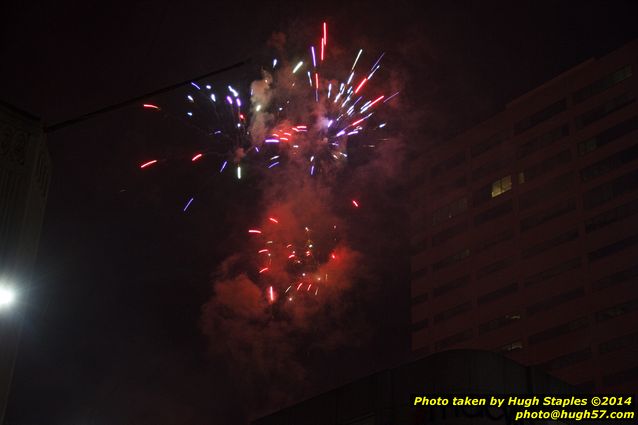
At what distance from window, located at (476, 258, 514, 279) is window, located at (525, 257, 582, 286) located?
420 cm

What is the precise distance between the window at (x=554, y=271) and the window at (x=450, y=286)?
993 centimetres

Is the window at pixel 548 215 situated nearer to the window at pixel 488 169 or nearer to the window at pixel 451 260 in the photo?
the window at pixel 451 260

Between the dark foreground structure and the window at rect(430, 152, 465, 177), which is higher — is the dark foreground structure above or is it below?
below

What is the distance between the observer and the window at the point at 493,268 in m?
99.8

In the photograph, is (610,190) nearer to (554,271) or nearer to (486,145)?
(554,271)

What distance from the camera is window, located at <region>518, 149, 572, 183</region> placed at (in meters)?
98.5

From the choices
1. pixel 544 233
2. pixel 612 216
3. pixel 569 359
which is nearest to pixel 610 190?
pixel 612 216

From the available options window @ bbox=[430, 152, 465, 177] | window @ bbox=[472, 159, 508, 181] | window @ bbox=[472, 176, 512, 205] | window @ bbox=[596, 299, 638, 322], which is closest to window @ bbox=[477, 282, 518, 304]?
window @ bbox=[596, 299, 638, 322]

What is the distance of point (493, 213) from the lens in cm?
10444

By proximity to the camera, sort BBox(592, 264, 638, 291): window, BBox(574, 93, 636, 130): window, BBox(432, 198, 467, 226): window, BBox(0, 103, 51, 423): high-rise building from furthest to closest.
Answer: BBox(432, 198, 467, 226): window < BBox(574, 93, 636, 130): window < BBox(592, 264, 638, 291): window < BBox(0, 103, 51, 423): high-rise building

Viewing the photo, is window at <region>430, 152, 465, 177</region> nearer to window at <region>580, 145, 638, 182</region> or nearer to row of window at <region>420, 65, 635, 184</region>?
row of window at <region>420, 65, 635, 184</region>

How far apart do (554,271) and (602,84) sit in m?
23.5

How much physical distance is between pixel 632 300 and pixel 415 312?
107 ft

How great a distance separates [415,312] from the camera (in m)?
110
